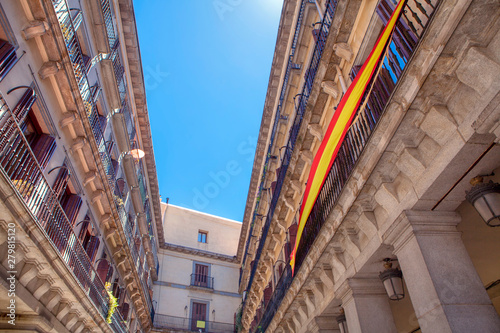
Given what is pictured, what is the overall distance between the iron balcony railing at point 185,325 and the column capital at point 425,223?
73.1 ft

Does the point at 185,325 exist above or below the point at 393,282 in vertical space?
above

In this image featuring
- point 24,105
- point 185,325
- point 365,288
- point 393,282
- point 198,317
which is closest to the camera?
point 393,282

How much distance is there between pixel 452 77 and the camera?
14.1ft

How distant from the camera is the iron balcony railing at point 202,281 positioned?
26.8 meters

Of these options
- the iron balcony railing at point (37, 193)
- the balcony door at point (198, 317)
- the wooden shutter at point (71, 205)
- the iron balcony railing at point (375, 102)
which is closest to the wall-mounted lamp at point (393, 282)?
the iron balcony railing at point (375, 102)

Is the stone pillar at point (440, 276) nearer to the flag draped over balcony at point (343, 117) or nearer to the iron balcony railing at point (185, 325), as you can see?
the flag draped over balcony at point (343, 117)

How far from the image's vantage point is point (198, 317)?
2523 cm

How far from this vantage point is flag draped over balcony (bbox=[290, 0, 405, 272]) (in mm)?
5646

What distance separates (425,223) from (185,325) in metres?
23.5

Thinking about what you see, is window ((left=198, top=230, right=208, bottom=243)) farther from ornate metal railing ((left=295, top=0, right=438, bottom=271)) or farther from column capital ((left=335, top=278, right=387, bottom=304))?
column capital ((left=335, top=278, right=387, bottom=304))

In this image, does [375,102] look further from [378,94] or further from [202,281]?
[202,281]

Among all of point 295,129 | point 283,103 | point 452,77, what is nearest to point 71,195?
point 295,129

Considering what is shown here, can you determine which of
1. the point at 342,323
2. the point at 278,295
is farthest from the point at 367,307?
the point at 278,295

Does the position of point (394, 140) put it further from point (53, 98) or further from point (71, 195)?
point (71, 195)
